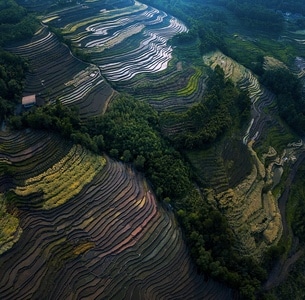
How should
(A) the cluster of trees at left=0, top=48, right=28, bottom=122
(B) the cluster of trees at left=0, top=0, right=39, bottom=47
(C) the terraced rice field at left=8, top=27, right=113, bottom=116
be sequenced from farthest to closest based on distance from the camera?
(B) the cluster of trees at left=0, top=0, right=39, bottom=47 → (C) the terraced rice field at left=8, top=27, right=113, bottom=116 → (A) the cluster of trees at left=0, top=48, right=28, bottom=122

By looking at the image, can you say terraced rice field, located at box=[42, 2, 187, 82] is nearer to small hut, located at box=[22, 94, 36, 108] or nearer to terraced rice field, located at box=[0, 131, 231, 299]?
small hut, located at box=[22, 94, 36, 108]

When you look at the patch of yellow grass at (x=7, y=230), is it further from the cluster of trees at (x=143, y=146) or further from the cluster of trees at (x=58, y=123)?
the cluster of trees at (x=143, y=146)

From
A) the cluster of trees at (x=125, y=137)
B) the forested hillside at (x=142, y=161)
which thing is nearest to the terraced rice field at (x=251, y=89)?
the forested hillside at (x=142, y=161)

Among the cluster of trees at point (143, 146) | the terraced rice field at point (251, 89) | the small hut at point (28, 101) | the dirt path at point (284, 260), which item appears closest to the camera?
the dirt path at point (284, 260)

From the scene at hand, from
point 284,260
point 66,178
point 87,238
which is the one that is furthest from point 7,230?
point 284,260

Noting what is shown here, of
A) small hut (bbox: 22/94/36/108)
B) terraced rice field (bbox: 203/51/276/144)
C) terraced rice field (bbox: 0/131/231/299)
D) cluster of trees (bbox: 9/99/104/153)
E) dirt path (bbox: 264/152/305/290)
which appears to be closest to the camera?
terraced rice field (bbox: 0/131/231/299)

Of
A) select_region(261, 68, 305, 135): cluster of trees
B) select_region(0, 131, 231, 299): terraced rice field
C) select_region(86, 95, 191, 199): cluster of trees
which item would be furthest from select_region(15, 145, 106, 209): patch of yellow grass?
select_region(261, 68, 305, 135): cluster of trees

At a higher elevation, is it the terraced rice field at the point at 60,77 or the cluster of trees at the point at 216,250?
the terraced rice field at the point at 60,77

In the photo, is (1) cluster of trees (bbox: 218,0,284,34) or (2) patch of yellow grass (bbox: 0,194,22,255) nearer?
(2) patch of yellow grass (bbox: 0,194,22,255)

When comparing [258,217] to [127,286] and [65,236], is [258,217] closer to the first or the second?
[127,286]
